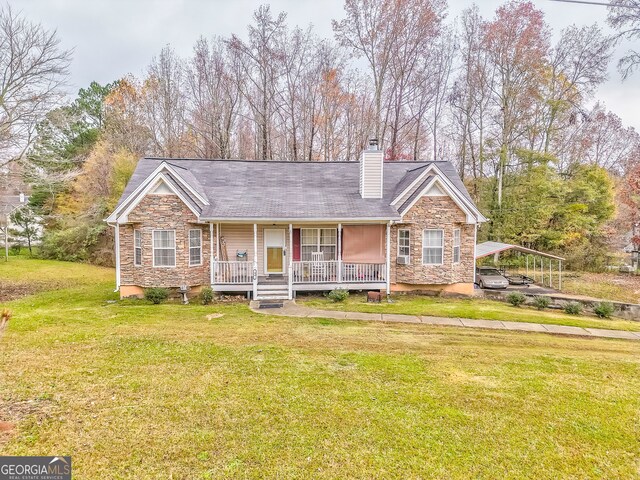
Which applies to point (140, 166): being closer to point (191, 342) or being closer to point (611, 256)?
point (191, 342)

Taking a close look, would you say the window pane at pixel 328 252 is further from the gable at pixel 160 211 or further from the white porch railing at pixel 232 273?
the gable at pixel 160 211

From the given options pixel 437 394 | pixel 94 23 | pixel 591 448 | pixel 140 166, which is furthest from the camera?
pixel 94 23

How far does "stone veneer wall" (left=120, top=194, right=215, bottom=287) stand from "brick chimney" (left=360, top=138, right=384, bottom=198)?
24.6 feet

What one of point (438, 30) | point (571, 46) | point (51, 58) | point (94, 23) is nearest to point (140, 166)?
point (51, 58)

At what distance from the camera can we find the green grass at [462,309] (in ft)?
38.5

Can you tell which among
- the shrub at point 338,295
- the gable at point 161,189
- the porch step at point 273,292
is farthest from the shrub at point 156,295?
the shrub at point 338,295

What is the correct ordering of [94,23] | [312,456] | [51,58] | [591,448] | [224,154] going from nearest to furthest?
[312,456], [591,448], [51,58], [94,23], [224,154]

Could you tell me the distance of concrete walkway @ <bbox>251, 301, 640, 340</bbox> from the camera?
10.6 metres

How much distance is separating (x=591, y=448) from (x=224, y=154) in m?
26.8

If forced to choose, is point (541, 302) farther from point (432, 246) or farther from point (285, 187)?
point (285, 187)

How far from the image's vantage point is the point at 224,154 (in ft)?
88.7

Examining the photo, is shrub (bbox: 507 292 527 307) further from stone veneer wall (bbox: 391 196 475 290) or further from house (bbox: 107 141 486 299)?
stone veneer wall (bbox: 391 196 475 290)

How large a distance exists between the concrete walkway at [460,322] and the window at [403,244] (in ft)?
12.7

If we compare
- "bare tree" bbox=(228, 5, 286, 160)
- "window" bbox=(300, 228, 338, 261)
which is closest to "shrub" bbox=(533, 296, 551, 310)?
"window" bbox=(300, 228, 338, 261)
